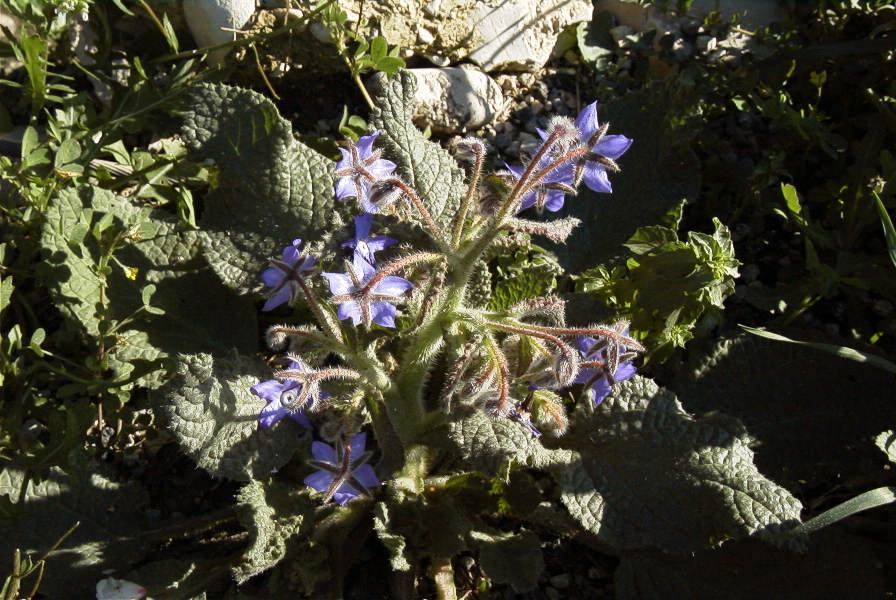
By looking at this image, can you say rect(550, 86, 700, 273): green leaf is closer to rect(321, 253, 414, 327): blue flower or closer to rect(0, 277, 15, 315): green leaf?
rect(321, 253, 414, 327): blue flower

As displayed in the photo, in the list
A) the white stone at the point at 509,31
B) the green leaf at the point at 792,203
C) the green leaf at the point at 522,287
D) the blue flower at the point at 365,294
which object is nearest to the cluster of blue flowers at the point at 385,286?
the blue flower at the point at 365,294

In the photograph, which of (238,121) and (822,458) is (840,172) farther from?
(238,121)

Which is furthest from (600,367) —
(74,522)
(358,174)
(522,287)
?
(74,522)

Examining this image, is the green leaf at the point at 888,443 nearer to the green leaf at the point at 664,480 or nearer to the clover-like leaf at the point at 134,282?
the green leaf at the point at 664,480

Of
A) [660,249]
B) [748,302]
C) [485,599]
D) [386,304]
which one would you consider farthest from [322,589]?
[748,302]

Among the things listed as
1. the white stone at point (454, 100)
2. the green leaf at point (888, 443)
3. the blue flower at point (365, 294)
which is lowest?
the green leaf at point (888, 443)

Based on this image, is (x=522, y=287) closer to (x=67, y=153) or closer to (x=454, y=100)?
(x=454, y=100)
